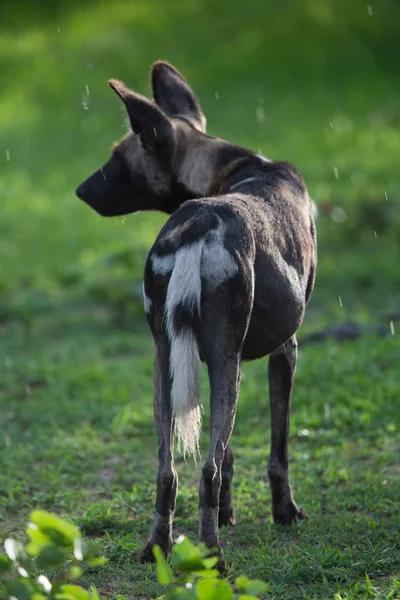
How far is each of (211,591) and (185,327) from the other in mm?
1184

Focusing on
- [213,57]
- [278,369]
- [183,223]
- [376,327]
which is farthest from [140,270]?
[213,57]

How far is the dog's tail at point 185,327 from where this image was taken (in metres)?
3.40

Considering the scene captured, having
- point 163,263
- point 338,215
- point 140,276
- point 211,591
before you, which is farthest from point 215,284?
point 338,215

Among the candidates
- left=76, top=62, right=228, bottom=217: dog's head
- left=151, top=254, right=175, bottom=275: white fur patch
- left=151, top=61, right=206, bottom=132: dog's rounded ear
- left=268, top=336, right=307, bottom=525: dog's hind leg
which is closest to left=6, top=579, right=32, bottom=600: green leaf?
left=151, top=254, right=175, bottom=275: white fur patch

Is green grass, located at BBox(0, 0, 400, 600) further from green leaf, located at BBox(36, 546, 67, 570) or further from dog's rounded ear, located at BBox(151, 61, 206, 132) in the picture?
dog's rounded ear, located at BBox(151, 61, 206, 132)

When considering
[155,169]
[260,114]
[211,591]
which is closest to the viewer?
[211,591]

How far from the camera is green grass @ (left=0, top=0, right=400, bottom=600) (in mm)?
4293

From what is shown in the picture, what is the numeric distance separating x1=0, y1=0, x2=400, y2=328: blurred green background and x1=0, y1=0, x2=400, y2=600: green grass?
36mm

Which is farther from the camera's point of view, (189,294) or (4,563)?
(189,294)

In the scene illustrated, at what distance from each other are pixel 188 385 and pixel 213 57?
14.6 metres

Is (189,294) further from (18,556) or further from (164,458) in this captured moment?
(18,556)

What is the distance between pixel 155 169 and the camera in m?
4.57

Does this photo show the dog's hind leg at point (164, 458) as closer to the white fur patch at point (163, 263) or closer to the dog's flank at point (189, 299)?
the dog's flank at point (189, 299)

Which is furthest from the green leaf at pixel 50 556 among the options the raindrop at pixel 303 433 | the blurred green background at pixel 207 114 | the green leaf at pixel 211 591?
the blurred green background at pixel 207 114
